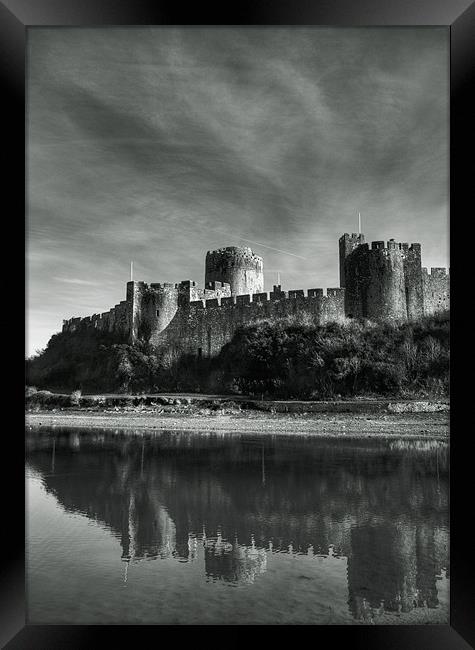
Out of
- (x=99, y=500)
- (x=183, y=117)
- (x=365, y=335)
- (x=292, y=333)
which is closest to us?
(x=99, y=500)

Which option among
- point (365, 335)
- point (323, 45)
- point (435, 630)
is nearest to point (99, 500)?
point (435, 630)

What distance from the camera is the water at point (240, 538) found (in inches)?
95.7

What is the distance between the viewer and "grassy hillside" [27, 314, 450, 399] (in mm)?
8164

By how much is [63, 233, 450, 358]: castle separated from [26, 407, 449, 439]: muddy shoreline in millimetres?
2312

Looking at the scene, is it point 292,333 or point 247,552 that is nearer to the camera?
point 247,552

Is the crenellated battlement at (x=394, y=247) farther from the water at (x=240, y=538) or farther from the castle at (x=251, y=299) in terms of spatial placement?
the water at (x=240, y=538)

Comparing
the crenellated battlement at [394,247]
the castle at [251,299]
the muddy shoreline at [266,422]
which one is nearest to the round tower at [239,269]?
→ the castle at [251,299]

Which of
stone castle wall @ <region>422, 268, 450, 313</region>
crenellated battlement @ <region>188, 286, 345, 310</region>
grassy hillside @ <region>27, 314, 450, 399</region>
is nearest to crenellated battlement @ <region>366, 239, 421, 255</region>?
stone castle wall @ <region>422, 268, 450, 313</region>

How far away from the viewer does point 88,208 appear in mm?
6836

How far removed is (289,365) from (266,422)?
1.57 meters

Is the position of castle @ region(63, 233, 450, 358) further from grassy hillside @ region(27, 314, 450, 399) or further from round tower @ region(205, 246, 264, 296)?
grassy hillside @ region(27, 314, 450, 399)

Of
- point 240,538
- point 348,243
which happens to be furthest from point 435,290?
point 240,538

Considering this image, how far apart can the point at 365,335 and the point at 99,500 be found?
Result: 588 centimetres
